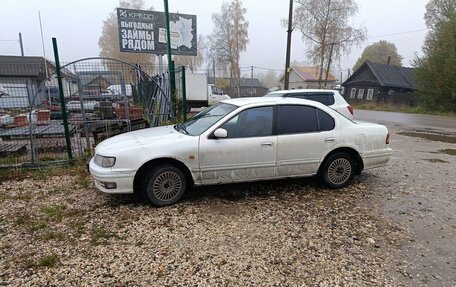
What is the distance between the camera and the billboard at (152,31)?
48.9ft

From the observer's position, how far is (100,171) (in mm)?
4117

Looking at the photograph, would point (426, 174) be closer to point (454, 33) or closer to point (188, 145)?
point (188, 145)

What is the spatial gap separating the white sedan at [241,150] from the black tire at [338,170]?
16 mm

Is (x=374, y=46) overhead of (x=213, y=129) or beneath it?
overhead

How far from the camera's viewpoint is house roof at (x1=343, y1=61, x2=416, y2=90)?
38.3m

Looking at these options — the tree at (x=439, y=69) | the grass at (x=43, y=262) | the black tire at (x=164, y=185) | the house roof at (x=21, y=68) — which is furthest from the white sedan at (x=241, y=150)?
the tree at (x=439, y=69)

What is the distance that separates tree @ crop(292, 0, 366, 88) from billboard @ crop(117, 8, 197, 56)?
21004 mm

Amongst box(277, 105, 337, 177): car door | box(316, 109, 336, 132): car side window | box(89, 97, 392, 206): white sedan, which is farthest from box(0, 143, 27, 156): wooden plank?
box(316, 109, 336, 132): car side window

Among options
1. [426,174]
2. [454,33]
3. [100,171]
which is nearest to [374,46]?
[454,33]

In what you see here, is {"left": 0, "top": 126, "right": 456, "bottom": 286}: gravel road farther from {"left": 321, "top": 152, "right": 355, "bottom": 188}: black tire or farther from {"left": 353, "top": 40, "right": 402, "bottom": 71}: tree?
{"left": 353, "top": 40, "right": 402, "bottom": 71}: tree

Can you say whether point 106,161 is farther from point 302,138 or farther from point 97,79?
point 97,79

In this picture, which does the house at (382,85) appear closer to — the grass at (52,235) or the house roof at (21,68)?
the house roof at (21,68)

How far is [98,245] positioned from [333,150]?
3.72 m

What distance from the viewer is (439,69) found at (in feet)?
81.5
